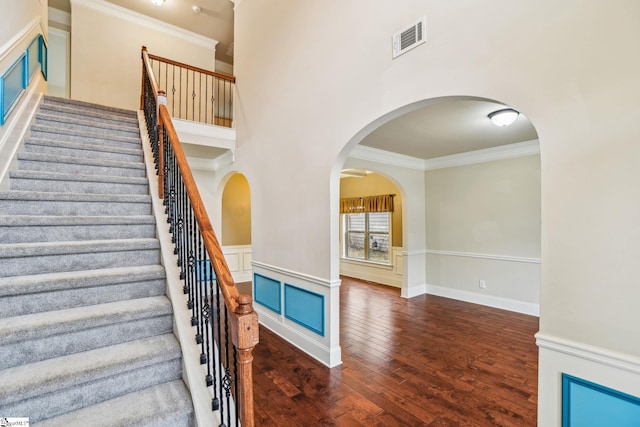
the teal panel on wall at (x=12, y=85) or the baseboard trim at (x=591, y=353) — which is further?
the teal panel on wall at (x=12, y=85)

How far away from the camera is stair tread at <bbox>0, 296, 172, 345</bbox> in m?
1.50

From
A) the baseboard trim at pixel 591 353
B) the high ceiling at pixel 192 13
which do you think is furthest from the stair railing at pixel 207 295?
the high ceiling at pixel 192 13

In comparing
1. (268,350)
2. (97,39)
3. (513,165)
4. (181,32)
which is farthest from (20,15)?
(513,165)

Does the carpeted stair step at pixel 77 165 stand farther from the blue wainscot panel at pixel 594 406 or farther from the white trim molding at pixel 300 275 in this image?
the blue wainscot panel at pixel 594 406

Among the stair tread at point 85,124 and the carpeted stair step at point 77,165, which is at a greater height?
the stair tread at point 85,124

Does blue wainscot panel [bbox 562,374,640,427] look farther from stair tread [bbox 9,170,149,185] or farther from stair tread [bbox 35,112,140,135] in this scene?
stair tread [bbox 35,112,140,135]

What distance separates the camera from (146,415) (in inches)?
55.2

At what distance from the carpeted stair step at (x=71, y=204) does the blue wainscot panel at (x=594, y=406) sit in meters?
3.19

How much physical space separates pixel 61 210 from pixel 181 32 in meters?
5.44

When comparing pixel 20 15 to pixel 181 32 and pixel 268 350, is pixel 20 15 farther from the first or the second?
pixel 268 350

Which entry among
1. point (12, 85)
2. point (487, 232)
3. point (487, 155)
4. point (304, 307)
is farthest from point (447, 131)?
point (12, 85)

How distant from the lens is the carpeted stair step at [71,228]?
2002mm

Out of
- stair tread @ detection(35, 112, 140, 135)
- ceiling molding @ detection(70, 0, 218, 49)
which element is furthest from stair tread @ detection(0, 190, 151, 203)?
ceiling molding @ detection(70, 0, 218, 49)

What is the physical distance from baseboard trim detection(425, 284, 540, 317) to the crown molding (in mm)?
2325
